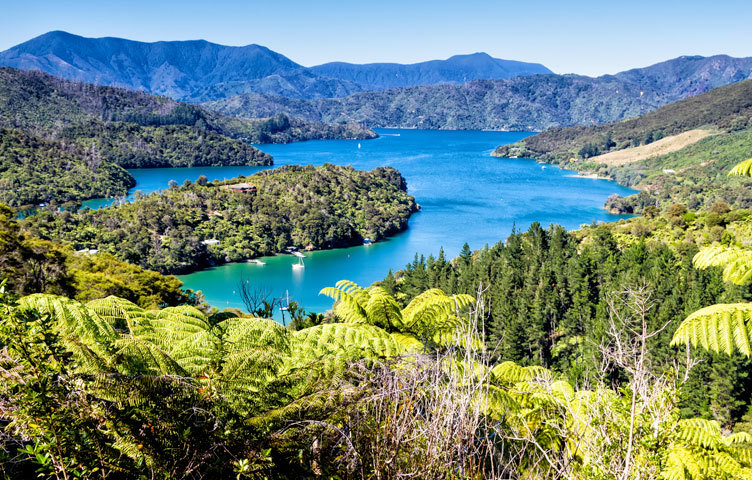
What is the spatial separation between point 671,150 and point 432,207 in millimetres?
64715

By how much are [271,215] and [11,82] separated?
331ft

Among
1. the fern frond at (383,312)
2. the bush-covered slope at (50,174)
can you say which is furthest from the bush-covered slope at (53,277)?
the bush-covered slope at (50,174)

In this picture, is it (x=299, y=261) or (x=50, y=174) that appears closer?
(x=299, y=261)

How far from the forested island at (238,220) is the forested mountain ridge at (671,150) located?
117ft

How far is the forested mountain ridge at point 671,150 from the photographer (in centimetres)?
7344

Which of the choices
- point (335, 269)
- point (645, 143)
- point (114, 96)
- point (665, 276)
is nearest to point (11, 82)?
point (114, 96)

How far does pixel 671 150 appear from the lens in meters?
104

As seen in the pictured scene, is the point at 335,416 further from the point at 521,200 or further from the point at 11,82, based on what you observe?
the point at 11,82

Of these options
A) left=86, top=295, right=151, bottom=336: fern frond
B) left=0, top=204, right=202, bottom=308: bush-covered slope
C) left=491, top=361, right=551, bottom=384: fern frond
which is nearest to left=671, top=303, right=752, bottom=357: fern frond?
left=491, top=361, right=551, bottom=384: fern frond

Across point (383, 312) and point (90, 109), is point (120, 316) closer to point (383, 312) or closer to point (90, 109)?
point (383, 312)

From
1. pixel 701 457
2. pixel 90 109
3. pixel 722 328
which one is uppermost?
pixel 90 109

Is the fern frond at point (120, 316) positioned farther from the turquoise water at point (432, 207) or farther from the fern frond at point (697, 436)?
the turquoise water at point (432, 207)

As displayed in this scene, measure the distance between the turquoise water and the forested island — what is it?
7.33 feet

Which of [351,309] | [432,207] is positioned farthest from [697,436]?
[432,207]
